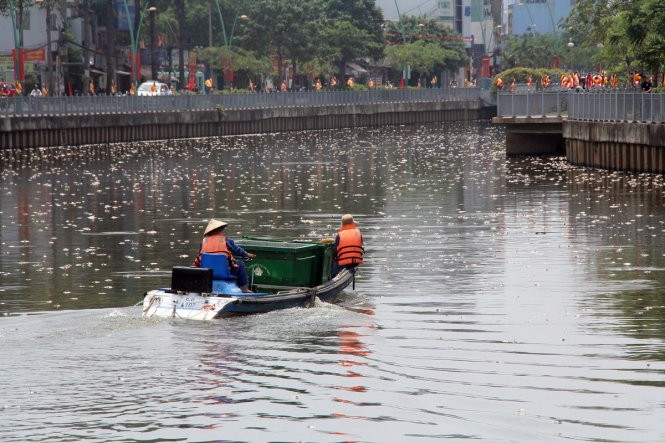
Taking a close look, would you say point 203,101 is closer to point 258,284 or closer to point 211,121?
point 211,121

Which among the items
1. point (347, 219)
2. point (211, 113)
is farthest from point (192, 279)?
point (211, 113)

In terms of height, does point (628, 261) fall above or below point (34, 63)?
below

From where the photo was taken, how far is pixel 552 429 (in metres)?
16.8

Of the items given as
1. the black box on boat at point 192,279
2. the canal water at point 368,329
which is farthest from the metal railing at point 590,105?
the black box on boat at point 192,279

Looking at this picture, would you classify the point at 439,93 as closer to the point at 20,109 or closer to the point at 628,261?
the point at 20,109

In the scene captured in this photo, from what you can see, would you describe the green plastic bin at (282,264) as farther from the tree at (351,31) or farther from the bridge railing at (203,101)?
the tree at (351,31)

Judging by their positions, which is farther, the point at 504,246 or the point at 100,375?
the point at 504,246

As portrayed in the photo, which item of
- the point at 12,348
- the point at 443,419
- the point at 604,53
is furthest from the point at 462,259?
the point at 604,53

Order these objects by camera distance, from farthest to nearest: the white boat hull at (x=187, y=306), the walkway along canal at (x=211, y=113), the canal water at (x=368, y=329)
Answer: the walkway along canal at (x=211, y=113) < the white boat hull at (x=187, y=306) < the canal water at (x=368, y=329)

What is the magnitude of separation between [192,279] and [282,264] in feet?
10.5

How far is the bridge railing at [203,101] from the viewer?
8375 cm

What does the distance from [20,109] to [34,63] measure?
3720cm

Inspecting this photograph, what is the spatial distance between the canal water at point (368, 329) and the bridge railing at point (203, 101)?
3094cm

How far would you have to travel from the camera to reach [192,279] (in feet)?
79.4
